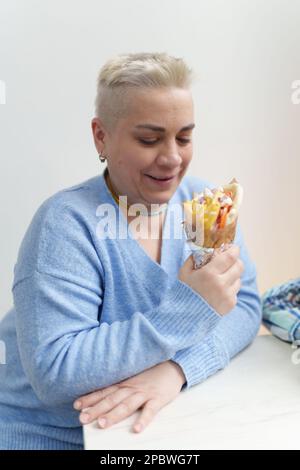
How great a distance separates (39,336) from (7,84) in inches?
38.6

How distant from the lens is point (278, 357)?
3.90 ft

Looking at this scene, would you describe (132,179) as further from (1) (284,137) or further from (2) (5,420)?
(1) (284,137)

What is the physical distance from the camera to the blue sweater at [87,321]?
1003mm

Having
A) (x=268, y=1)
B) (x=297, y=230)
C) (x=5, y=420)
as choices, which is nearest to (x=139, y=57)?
(x=5, y=420)

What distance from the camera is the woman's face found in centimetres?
109

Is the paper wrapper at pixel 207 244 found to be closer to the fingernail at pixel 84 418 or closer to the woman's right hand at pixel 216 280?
the woman's right hand at pixel 216 280

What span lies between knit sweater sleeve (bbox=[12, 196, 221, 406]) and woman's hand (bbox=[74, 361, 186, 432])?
0.07 ft

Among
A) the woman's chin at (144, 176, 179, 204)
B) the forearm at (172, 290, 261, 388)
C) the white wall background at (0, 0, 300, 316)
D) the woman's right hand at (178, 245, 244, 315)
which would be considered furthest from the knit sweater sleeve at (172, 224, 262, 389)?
the white wall background at (0, 0, 300, 316)

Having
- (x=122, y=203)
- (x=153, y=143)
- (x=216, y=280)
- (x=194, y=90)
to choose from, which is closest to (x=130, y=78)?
(x=153, y=143)

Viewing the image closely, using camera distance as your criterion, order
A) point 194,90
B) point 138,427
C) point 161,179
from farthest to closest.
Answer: point 194,90
point 161,179
point 138,427

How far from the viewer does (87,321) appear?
3.46ft

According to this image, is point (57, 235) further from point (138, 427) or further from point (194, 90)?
point (194, 90)

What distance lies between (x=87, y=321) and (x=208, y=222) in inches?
11.1

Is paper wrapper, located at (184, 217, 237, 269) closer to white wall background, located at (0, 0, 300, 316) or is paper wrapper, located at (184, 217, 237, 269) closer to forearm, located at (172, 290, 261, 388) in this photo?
forearm, located at (172, 290, 261, 388)
